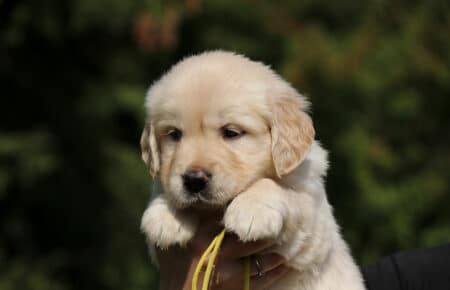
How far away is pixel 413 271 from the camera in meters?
4.71

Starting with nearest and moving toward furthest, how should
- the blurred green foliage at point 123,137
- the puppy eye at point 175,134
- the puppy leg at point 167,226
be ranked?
the puppy leg at point 167,226
the puppy eye at point 175,134
the blurred green foliage at point 123,137

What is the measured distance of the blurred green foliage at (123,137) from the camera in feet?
33.8

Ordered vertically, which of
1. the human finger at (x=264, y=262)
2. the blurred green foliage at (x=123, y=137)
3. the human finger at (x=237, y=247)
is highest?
the human finger at (x=237, y=247)

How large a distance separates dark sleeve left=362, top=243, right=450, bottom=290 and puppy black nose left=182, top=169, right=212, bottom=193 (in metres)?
1.37

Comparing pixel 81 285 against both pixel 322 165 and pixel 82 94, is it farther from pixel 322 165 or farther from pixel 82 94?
pixel 322 165

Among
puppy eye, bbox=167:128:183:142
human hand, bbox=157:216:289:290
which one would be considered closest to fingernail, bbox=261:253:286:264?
human hand, bbox=157:216:289:290

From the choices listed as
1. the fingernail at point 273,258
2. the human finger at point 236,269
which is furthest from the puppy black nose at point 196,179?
the fingernail at point 273,258

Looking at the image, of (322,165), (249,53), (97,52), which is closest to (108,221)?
(97,52)

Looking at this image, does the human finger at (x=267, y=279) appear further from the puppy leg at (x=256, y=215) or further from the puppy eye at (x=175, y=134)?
the puppy eye at (x=175, y=134)

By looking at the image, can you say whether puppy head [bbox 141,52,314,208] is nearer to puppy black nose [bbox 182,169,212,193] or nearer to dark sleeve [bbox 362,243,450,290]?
puppy black nose [bbox 182,169,212,193]

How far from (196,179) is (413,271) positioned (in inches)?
63.9

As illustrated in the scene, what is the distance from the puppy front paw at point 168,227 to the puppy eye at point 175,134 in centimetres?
40

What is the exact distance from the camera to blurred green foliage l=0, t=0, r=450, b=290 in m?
10.3

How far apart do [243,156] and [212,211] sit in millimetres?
373
